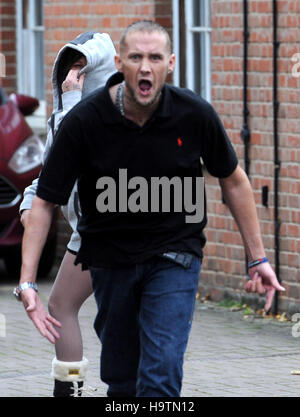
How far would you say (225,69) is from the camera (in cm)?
1084

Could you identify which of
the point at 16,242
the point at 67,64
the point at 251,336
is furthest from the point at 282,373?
the point at 16,242

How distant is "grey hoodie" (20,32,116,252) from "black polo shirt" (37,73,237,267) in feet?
3.15

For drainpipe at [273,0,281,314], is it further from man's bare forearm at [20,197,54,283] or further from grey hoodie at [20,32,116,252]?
man's bare forearm at [20,197,54,283]

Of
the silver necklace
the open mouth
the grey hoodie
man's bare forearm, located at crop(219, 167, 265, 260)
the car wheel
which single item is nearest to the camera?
the open mouth

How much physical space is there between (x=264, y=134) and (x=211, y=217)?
1048 millimetres

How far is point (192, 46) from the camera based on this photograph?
→ 1166 cm

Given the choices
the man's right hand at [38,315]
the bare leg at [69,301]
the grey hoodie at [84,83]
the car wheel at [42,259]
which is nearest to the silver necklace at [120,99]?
the man's right hand at [38,315]

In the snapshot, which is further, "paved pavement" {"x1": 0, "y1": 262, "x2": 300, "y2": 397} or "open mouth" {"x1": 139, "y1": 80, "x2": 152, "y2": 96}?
"paved pavement" {"x1": 0, "y1": 262, "x2": 300, "y2": 397}

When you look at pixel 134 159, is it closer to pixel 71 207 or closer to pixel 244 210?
pixel 244 210

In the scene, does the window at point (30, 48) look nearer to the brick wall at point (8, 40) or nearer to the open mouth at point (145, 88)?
the brick wall at point (8, 40)

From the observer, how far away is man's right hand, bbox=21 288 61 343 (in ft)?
17.9

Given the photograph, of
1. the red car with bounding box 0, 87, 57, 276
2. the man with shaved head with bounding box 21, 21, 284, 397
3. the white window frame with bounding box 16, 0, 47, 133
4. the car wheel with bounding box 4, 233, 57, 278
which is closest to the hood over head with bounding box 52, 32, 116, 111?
the man with shaved head with bounding box 21, 21, 284, 397

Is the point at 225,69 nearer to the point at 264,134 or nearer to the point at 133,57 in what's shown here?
the point at 264,134

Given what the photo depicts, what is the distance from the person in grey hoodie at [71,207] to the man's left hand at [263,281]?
1174 mm
